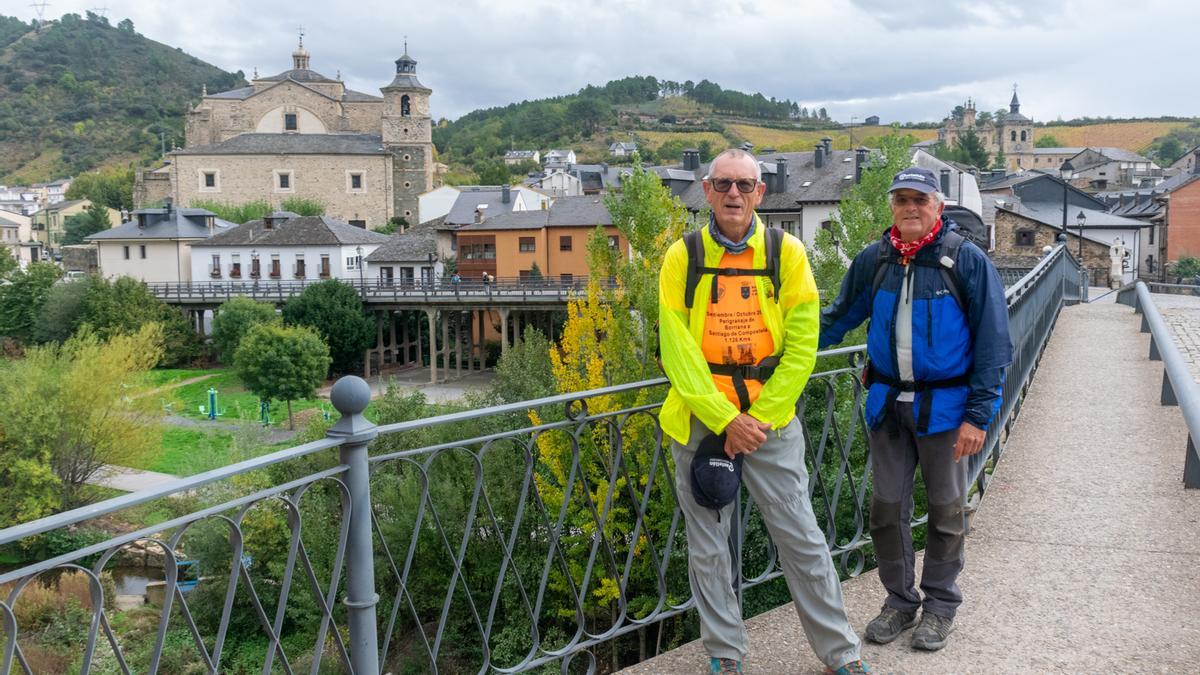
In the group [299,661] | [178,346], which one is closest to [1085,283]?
[299,661]

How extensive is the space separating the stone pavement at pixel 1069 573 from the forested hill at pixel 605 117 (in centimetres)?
11802

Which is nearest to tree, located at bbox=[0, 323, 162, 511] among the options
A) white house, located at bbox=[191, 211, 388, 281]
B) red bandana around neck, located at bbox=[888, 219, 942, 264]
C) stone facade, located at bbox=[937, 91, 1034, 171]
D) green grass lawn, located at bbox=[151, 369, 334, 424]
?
green grass lawn, located at bbox=[151, 369, 334, 424]

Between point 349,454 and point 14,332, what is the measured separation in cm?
5185

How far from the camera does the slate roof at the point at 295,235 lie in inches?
2067

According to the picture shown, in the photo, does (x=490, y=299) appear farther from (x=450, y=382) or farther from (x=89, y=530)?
(x=89, y=530)

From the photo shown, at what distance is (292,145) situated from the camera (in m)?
73.7

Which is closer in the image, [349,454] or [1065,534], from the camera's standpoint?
[349,454]

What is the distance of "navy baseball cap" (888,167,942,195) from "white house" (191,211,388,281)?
4984cm

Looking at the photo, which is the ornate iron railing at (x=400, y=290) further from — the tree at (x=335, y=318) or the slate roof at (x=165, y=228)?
the slate roof at (x=165, y=228)

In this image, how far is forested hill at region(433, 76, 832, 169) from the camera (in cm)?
14288

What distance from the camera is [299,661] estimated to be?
17.1m

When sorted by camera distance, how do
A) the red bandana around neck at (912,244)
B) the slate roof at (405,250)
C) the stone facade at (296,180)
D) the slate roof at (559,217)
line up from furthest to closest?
1. the stone facade at (296,180)
2. the slate roof at (405,250)
3. the slate roof at (559,217)
4. the red bandana around neck at (912,244)

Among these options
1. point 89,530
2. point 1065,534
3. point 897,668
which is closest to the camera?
point 897,668

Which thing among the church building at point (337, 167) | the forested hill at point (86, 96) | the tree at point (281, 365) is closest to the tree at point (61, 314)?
the tree at point (281, 365)
